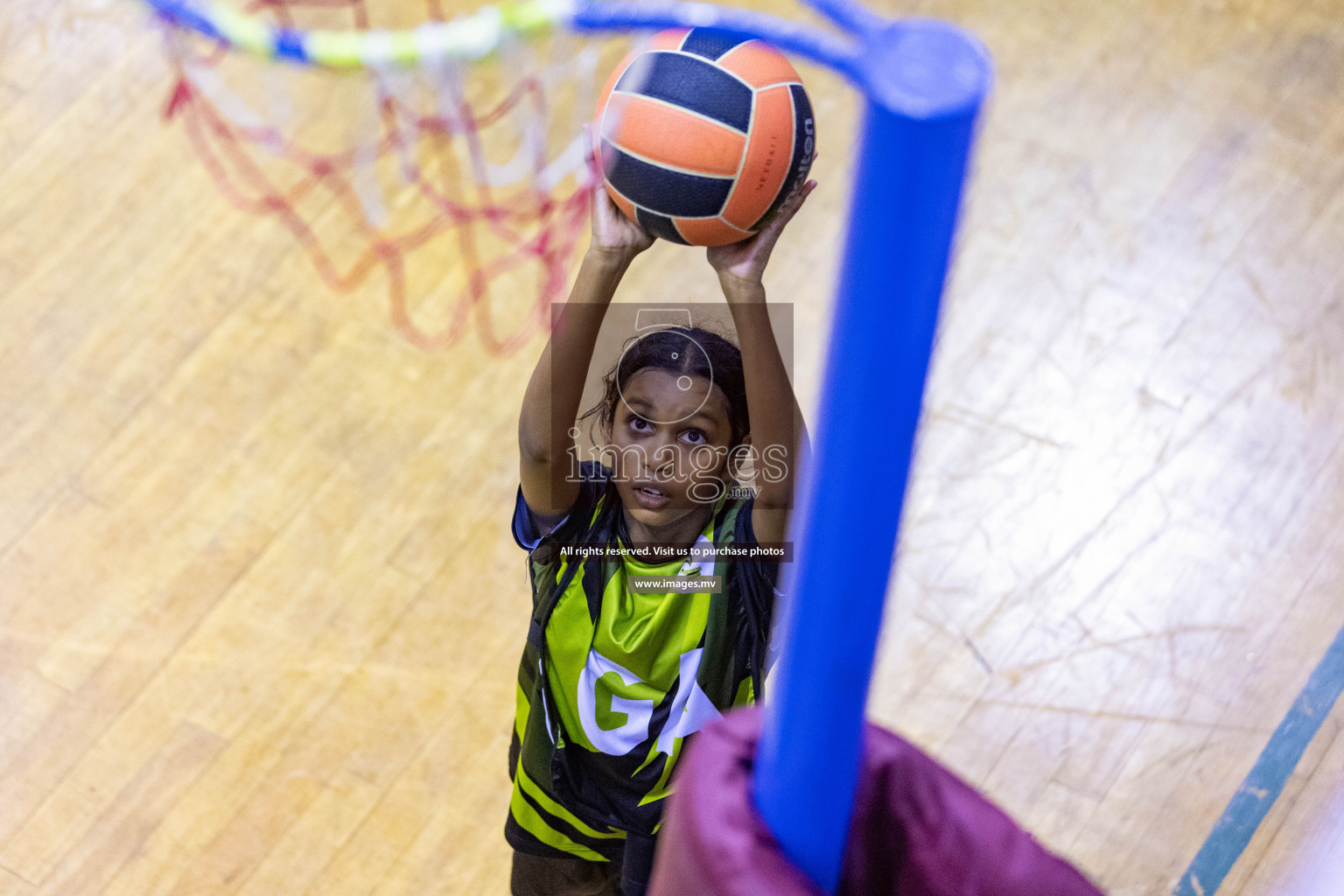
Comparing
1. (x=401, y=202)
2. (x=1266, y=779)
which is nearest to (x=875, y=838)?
(x=1266, y=779)

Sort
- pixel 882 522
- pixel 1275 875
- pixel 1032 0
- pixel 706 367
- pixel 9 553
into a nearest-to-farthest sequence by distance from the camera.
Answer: pixel 882 522 → pixel 706 367 → pixel 1275 875 → pixel 9 553 → pixel 1032 0

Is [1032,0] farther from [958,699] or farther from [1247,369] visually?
[958,699]

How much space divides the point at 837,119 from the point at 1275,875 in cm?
175

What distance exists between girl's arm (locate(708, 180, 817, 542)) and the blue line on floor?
1170 mm

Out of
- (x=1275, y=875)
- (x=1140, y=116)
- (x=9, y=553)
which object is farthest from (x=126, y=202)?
(x=1275, y=875)

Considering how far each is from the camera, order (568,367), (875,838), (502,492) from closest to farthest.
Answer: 1. (875,838)
2. (568,367)
3. (502,492)

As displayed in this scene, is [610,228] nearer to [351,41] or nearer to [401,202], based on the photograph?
[351,41]

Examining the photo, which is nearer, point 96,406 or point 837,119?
point 96,406

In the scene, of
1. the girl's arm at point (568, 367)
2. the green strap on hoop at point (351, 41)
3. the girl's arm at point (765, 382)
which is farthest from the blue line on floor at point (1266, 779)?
the green strap on hoop at point (351, 41)

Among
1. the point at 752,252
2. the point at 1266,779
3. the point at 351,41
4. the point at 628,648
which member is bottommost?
the point at 1266,779

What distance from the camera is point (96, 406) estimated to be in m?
2.60

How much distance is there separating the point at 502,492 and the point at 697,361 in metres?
1.11

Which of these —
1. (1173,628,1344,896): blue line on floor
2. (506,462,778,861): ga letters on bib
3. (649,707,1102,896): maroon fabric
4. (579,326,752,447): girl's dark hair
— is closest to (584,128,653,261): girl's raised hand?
(579,326,752,447): girl's dark hair

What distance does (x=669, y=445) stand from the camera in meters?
1.47
